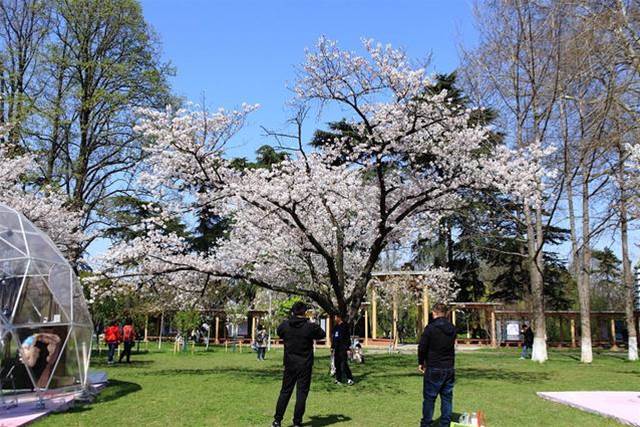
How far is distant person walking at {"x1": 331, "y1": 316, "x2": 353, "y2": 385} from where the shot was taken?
1270 centimetres

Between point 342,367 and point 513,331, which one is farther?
point 513,331

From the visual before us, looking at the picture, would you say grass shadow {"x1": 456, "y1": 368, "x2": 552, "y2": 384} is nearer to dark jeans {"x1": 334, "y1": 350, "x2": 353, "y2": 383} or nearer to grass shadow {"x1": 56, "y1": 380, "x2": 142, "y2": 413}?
dark jeans {"x1": 334, "y1": 350, "x2": 353, "y2": 383}

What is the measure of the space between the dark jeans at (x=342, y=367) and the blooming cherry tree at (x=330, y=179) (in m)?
1.26

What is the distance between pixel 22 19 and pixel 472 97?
19.8m

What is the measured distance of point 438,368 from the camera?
692 cm

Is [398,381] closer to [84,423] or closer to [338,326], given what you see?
[338,326]

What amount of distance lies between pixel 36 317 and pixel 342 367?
6.63m

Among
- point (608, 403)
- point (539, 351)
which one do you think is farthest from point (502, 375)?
point (539, 351)

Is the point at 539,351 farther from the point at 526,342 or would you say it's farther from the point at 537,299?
the point at 526,342

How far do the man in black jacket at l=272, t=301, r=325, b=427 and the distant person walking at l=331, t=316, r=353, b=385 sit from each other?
17.4ft

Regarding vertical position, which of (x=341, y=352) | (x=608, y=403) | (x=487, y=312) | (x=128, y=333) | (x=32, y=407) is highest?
(x=487, y=312)

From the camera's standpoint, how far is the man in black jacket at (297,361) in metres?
7.25

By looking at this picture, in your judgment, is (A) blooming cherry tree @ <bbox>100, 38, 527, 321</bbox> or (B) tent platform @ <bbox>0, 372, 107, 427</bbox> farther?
(A) blooming cherry tree @ <bbox>100, 38, 527, 321</bbox>

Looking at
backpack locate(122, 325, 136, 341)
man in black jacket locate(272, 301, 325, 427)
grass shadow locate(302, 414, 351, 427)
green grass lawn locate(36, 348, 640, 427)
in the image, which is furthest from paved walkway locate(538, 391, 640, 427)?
backpack locate(122, 325, 136, 341)
